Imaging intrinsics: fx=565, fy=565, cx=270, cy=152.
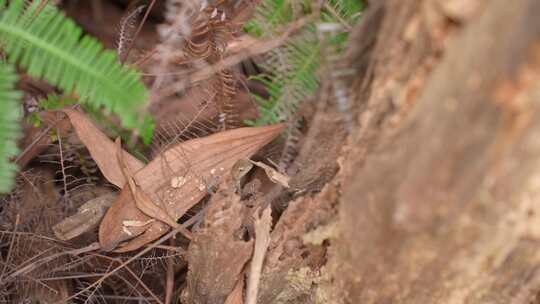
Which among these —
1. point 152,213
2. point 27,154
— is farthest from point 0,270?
point 152,213

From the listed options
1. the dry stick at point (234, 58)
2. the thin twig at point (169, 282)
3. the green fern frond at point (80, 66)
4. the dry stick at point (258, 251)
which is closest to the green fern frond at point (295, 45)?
the dry stick at point (234, 58)

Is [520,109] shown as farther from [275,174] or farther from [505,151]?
[275,174]

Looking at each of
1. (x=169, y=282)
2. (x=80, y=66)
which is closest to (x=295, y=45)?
(x=80, y=66)

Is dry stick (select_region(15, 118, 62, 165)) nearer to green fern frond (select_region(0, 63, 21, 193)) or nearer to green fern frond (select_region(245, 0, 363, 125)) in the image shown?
green fern frond (select_region(0, 63, 21, 193))

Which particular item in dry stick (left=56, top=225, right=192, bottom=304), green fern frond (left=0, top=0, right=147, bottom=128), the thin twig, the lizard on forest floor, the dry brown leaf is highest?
green fern frond (left=0, top=0, right=147, bottom=128)

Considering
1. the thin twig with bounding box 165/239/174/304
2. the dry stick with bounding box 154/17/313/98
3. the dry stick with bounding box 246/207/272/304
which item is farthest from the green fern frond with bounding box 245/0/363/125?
the thin twig with bounding box 165/239/174/304

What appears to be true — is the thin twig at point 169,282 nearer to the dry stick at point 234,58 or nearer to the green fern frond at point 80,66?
the dry stick at point 234,58
